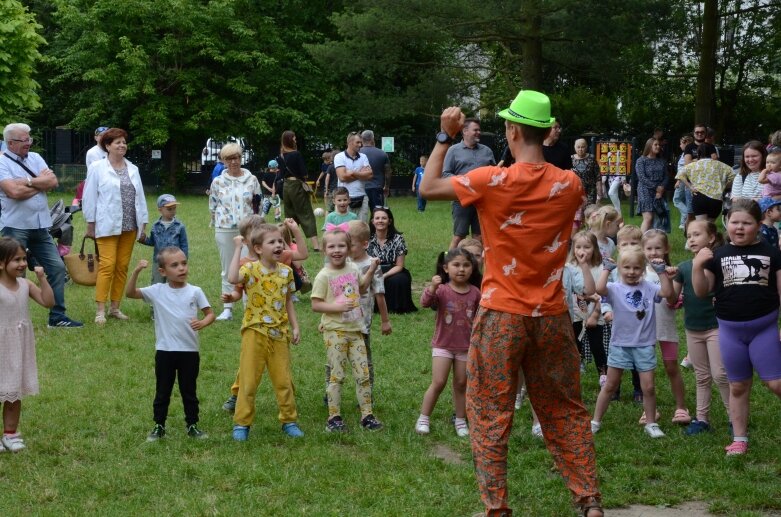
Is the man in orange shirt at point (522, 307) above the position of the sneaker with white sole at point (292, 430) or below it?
above

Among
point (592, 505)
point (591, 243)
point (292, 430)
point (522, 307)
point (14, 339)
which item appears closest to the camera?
point (522, 307)

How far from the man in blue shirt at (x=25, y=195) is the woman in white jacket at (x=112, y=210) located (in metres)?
0.56

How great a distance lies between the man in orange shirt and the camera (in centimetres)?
490

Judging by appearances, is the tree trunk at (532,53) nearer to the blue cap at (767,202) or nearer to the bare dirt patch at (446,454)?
the blue cap at (767,202)

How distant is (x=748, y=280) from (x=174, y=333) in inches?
143

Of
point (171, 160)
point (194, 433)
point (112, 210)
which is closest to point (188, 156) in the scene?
point (171, 160)

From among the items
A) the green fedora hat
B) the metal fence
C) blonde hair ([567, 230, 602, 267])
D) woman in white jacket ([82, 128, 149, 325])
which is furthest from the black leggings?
the metal fence

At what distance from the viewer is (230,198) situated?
35.9 feet

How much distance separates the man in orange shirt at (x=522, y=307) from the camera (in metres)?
4.90

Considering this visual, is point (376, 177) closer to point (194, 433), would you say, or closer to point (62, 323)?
point (62, 323)

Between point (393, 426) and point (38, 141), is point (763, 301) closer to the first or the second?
point (393, 426)

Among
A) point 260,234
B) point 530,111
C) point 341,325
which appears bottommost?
point 341,325

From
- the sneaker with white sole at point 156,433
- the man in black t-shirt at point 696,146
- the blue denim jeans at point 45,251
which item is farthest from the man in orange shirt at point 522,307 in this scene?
the man in black t-shirt at point 696,146

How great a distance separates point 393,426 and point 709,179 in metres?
8.63
